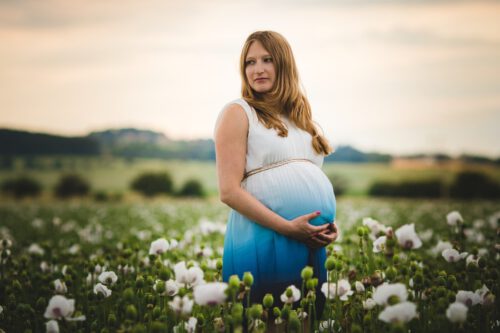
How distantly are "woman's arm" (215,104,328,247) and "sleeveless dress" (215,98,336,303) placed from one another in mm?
66

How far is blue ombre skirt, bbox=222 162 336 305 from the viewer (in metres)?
2.87

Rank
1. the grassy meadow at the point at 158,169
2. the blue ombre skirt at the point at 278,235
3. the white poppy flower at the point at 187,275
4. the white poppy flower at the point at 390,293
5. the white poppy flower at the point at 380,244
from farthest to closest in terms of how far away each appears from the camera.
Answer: the grassy meadow at the point at 158,169
the white poppy flower at the point at 380,244
the blue ombre skirt at the point at 278,235
the white poppy flower at the point at 187,275
the white poppy flower at the point at 390,293

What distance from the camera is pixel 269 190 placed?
292 centimetres

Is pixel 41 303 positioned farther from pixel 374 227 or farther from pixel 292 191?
pixel 374 227

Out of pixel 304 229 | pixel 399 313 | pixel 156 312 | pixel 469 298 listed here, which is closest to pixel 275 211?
pixel 304 229

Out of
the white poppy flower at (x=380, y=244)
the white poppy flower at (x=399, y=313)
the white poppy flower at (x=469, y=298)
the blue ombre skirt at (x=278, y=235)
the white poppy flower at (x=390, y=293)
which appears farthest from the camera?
the white poppy flower at (x=380, y=244)

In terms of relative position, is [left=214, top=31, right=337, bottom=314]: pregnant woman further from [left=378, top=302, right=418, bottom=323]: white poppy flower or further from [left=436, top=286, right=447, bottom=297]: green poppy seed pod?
[left=378, top=302, right=418, bottom=323]: white poppy flower

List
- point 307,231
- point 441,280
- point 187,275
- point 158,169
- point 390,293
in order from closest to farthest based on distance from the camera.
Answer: point 390,293
point 187,275
point 307,231
point 441,280
point 158,169

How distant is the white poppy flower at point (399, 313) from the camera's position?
204cm

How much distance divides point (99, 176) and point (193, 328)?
4686 cm

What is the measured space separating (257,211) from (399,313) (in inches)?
39.6

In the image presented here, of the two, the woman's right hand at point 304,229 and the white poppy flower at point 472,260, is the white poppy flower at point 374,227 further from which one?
the woman's right hand at point 304,229

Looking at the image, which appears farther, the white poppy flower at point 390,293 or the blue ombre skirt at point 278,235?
the blue ombre skirt at point 278,235

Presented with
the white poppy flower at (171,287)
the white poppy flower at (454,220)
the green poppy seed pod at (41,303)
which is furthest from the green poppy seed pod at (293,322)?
the white poppy flower at (454,220)
